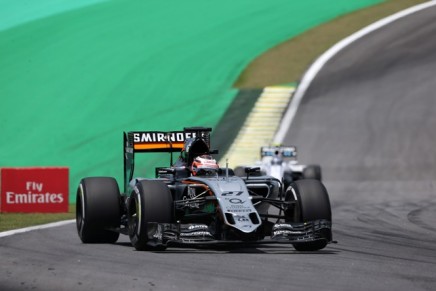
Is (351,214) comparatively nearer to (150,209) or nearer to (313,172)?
(313,172)

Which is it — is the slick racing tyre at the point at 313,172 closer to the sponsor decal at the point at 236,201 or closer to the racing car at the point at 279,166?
the racing car at the point at 279,166

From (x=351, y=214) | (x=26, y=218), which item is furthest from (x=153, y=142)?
(x=351, y=214)

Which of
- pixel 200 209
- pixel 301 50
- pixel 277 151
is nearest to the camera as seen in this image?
pixel 200 209

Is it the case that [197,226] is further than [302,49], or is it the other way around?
[302,49]

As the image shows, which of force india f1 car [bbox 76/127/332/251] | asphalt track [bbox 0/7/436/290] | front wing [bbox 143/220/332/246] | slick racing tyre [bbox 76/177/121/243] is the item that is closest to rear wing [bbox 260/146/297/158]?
asphalt track [bbox 0/7/436/290]

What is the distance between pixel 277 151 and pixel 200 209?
54.8ft

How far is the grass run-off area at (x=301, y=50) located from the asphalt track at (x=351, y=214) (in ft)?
3.37

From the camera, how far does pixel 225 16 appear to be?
4438 centimetres

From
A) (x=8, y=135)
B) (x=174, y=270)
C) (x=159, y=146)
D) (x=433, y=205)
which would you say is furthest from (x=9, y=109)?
(x=174, y=270)

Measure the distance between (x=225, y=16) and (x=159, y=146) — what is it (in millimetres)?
28153

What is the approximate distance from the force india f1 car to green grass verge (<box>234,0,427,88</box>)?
2363cm

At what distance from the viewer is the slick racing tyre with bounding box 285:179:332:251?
13820 mm

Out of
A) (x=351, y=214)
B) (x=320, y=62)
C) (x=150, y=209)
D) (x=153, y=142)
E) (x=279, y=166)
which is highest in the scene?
(x=320, y=62)

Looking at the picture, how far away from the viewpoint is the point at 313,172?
30.9 m
